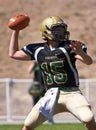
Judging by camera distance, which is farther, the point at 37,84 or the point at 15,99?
the point at 15,99

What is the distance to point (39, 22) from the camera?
26.5 m

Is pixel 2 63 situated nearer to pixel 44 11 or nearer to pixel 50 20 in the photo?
pixel 44 11

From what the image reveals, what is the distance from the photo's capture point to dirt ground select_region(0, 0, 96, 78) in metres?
23.7

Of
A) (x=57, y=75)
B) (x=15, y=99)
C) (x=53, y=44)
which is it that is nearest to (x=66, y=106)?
(x=57, y=75)

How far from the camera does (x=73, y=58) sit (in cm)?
809

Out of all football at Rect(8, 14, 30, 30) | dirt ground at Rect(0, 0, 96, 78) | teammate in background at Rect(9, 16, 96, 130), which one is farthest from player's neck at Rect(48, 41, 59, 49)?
dirt ground at Rect(0, 0, 96, 78)

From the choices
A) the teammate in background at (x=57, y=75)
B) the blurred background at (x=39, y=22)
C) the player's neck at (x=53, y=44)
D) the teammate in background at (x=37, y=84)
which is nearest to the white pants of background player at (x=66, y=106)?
the teammate in background at (x=57, y=75)

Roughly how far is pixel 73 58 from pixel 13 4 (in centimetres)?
1999

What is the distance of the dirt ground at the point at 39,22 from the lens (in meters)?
23.7

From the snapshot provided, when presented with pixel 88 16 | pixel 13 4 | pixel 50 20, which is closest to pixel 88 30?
pixel 88 16

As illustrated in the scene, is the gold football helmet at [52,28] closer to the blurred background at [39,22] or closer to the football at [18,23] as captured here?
the football at [18,23]

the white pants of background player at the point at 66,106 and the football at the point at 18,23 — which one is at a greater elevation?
the football at the point at 18,23

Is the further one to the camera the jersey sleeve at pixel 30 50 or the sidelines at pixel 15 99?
the sidelines at pixel 15 99

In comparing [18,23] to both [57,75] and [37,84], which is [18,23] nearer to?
[57,75]
